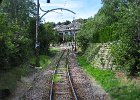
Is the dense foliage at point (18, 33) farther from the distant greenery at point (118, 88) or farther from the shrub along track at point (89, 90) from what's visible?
the distant greenery at point (118, 88)

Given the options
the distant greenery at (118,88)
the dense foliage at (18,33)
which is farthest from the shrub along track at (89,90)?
the dense foliage at (18,33)

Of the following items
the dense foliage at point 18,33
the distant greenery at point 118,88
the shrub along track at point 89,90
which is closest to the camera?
the distant greenery at point 118,88

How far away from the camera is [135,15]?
84.1 feet

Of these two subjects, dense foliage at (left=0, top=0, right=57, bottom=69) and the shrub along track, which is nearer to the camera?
the shrub along track

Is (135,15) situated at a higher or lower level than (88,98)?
higher

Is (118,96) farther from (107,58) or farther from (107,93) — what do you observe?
(107,58)

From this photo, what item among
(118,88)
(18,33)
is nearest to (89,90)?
(118,88)

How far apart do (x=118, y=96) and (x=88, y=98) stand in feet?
5.11

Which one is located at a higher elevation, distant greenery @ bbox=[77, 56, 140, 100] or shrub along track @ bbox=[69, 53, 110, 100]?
distant greenery @ bbox=[77, 56, 140, 100]

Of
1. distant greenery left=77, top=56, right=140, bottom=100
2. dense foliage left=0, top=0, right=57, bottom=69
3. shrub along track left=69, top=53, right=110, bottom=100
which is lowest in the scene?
shrub along track left=69, top=53, right=110, bottom=100


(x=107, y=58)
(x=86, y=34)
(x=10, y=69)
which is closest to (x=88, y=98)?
(x=10, y=69)

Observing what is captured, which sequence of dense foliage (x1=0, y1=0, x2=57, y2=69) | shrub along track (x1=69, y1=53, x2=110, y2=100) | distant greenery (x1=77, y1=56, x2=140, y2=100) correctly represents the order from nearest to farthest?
distant greenery (x1=77, y1=56, x2=140, y2=100) → shrub along track (x1=69, y1=53, x2=110, y2=100) → dense foliage (x1=0, y1=0, x2=57, y2=69)

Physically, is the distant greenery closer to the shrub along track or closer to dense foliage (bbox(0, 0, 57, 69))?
the shrub along track

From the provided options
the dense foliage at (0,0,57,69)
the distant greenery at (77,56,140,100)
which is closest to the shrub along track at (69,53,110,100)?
the distant greenery at (77,56,140,100)
